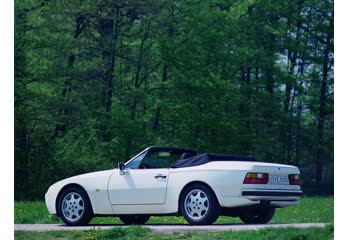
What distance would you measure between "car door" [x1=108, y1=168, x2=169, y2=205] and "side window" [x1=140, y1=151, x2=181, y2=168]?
16 cm

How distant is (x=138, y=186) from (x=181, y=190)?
0.70 m

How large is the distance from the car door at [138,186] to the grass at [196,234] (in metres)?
0.97

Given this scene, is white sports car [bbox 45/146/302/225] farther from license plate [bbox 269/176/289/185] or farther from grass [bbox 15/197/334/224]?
grass [bbox 15/197/334/224]

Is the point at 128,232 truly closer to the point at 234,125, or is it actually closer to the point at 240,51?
the point at 234,125

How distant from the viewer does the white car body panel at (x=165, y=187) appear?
33.4 feet

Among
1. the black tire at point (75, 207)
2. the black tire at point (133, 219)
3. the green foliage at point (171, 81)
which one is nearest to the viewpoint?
the black tire at point (75, 207)

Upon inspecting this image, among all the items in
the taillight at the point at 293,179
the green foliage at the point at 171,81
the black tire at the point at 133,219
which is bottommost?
the black tire at the point at 133,219

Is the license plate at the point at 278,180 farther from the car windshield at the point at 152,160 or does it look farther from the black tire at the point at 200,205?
the car windshield at the point at 152,160

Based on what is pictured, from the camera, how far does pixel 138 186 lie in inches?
430

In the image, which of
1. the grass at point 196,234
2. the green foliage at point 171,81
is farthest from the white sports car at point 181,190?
the green foliage at point 171,81

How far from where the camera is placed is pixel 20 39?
2175cm

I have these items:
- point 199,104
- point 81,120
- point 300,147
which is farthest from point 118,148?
point 300,147

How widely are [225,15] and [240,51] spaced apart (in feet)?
4.04

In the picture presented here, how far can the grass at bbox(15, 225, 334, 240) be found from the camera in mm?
9188
